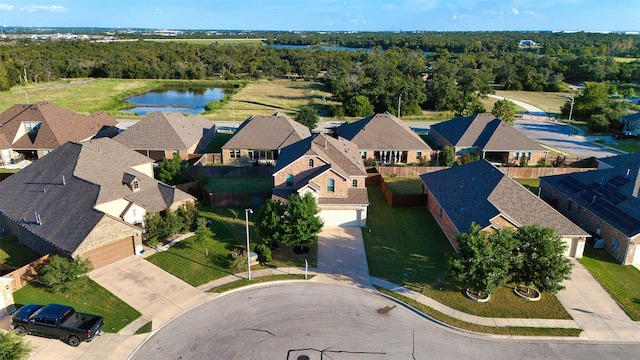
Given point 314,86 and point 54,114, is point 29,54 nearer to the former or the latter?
point 314,86

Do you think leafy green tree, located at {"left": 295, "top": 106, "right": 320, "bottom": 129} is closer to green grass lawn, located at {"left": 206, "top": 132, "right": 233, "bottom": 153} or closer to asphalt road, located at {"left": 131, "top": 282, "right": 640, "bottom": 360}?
green grass lawn, located at {"left": 206, "top": 132, "right": 233, "bottom": 153}

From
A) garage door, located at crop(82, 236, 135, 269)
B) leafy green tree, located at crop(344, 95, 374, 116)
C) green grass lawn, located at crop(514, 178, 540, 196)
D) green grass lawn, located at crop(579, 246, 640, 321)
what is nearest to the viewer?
green grass lawn, located at crop(579, 246, 640, 321)

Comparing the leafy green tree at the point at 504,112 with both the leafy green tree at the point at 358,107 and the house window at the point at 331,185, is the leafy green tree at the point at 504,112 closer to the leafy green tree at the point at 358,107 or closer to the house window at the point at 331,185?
the leafy green tree at the point at 358,107

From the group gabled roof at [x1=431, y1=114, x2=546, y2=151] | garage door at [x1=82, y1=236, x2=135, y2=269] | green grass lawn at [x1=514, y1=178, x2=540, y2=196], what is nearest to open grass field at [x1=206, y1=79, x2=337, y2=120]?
gabled roof at [x1=431, y1=114, x2=546, y2=151]

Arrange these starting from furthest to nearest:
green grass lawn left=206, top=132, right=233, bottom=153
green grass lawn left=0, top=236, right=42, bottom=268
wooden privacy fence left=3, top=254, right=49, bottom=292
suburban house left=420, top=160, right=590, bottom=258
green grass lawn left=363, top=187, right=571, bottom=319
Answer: green grass lawn left=206, top=132, right=233, bottom=153
suburban house left=420, top=160, right=590, bottom=258
green grass lawn left=0, top=236, right=42, bottom=268
wooden privacy fence left=3, top=254, right=49, bottom=292
green grass lawn left=363, top=187, right=571, bottom=319

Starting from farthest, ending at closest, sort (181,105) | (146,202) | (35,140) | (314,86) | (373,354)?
(314,86) → (181,105) → (35,140) → (146,202) → (373,354)

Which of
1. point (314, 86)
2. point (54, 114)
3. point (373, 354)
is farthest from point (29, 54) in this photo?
point (373, 354)

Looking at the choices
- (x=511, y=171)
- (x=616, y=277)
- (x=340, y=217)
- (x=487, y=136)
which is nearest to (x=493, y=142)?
(x=487, y=136)
